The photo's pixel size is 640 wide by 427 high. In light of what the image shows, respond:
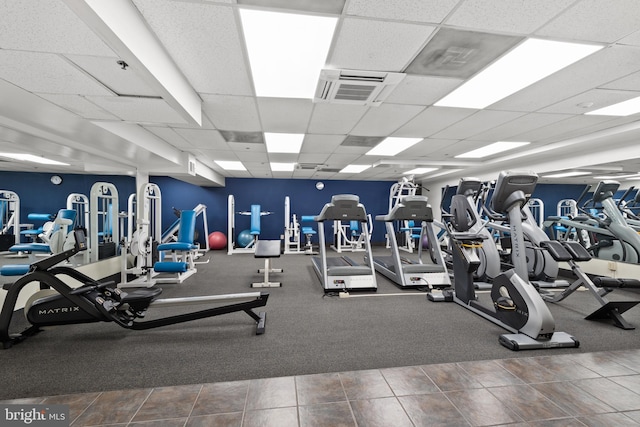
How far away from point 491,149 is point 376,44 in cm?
431

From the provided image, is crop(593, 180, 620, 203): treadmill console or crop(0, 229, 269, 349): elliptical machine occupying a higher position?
crop(593, 180, 620, 203): treadmill console

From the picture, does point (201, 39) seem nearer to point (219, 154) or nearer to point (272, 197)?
point (219, 154)

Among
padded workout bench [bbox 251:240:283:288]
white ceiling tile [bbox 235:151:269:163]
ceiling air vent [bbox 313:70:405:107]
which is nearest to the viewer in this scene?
ceiling air vent [bbox 313:70:405:107]

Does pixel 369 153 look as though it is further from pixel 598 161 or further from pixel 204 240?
pixel 204 240

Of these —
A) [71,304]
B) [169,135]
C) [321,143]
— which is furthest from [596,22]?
[169,135]

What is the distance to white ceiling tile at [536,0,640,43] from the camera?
1.52 metres

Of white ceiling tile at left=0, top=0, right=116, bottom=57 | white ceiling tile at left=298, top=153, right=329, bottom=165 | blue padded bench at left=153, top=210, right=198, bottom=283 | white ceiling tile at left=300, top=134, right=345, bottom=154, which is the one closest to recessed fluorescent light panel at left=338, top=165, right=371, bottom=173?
white ceiling tile at left=298, top=153, right=329, bottom=165

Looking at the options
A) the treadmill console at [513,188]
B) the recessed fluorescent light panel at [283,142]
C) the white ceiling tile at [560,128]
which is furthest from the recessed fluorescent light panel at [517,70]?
the recessed fluorescent light panel at [283,142]

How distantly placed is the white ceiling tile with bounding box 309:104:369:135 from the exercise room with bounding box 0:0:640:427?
0.04 meters

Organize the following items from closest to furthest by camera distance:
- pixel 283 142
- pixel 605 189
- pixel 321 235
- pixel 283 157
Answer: pixel 605 189 → pixel 321 235 → pixel 283 142 → pixel 283 157

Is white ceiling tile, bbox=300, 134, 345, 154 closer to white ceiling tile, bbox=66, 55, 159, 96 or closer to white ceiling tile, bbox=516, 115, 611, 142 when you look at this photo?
white ceiling tile, bbox=66, 55, 159, 96

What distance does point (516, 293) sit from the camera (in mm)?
2498

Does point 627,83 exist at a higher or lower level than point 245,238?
higher

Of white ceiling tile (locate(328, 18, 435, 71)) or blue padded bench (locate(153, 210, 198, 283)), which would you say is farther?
blue padded bench (locate(153, 210, 198, 283))
